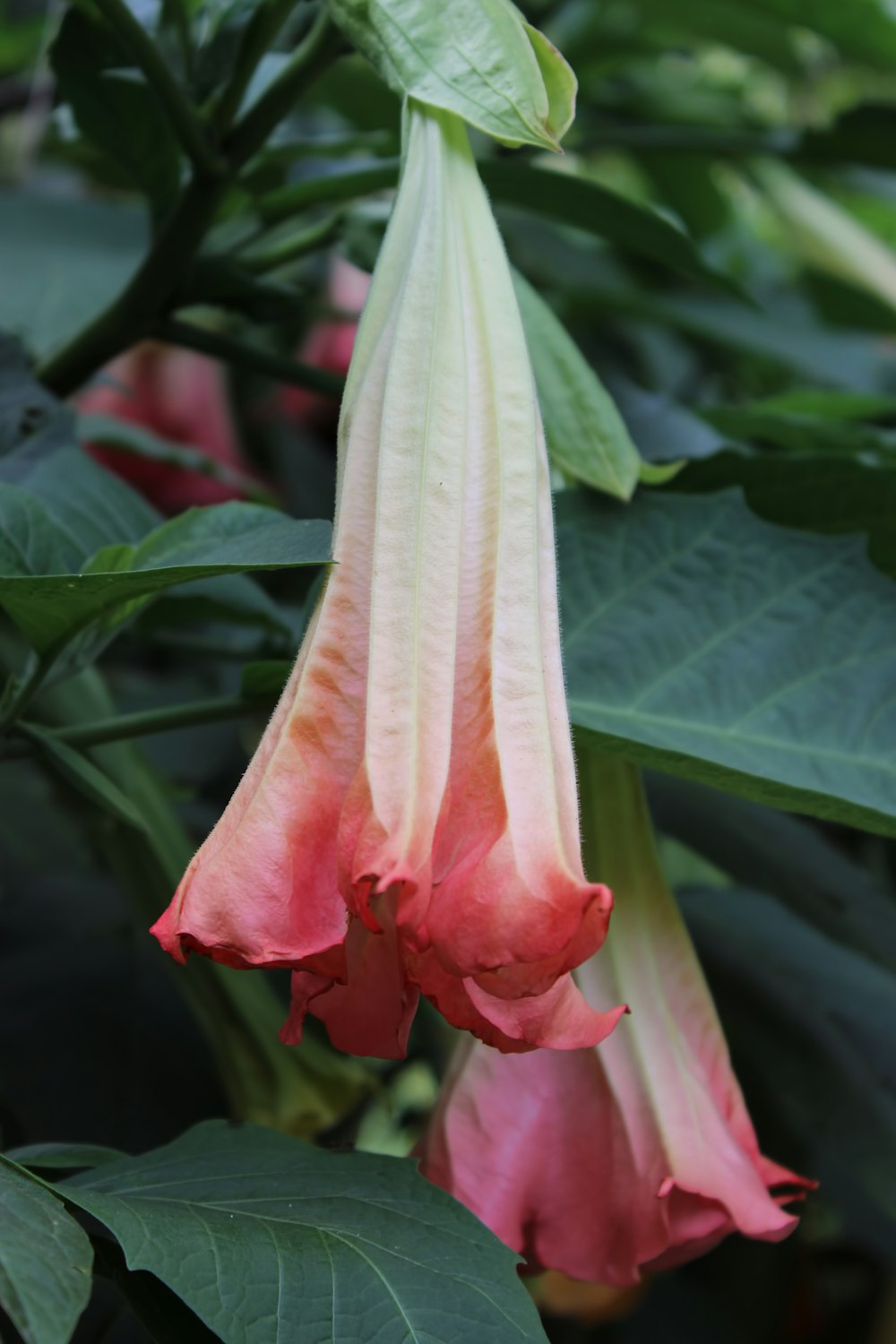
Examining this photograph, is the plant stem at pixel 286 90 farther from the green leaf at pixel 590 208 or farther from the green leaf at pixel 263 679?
the green leaf at pixel 263 679

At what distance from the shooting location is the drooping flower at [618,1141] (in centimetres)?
45

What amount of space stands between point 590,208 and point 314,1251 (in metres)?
0.50

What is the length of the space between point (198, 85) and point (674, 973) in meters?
0.43

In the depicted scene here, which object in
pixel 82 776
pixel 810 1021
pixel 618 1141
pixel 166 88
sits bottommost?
pixel 810 1021

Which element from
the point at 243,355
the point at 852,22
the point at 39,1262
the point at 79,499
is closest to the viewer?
the point at 39,1262

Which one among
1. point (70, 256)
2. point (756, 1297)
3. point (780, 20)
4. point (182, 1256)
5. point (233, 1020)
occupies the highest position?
point (780, 20)

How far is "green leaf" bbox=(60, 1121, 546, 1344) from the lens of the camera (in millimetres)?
353

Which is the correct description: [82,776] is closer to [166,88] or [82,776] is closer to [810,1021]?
[166,88]

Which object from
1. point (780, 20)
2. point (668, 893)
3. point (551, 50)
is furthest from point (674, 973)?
point (780, 20)

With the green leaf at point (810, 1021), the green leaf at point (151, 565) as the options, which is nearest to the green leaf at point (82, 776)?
the green leaf at point (151, 565)

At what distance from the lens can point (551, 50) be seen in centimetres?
43

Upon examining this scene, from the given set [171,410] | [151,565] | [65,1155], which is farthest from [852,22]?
[65,1155]

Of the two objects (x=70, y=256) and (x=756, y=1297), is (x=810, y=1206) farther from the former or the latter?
(x=70, y=256)

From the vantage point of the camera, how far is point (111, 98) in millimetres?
628
